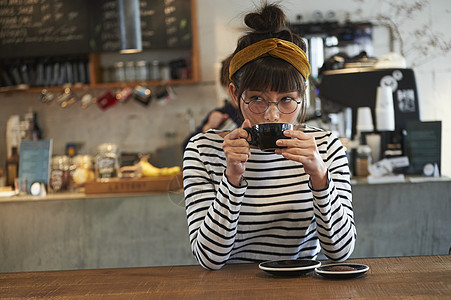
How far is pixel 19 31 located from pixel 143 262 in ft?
9.93

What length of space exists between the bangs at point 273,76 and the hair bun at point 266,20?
0.38 feet

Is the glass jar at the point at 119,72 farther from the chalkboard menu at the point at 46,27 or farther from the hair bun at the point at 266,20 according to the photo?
the hair bun at the point at 266,20

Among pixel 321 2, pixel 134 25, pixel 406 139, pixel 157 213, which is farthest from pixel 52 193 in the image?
pixel 321 2

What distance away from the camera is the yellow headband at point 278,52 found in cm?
155

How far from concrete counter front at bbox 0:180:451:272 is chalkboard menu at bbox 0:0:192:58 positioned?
2.43 meters

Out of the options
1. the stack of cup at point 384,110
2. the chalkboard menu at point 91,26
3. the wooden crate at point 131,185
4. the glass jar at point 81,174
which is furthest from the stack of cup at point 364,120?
the chalkboard menu at point 91,26

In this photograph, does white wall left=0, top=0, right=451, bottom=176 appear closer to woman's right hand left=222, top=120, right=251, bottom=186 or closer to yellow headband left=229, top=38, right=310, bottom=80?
yellow headband left=229, top=38, right=310, bottom=80

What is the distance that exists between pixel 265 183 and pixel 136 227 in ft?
5.48

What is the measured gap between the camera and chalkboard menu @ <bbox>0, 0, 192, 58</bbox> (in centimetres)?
534

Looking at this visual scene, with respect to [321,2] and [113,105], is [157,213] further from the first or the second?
[321,2]

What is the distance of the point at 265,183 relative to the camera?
1657mm

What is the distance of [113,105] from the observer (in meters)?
5.55

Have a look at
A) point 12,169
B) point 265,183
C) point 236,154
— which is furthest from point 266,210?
point 12,169

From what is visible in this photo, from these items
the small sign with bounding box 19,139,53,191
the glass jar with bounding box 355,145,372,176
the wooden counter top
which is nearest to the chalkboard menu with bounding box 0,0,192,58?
the small sign with bounding box 19,139,53,191
